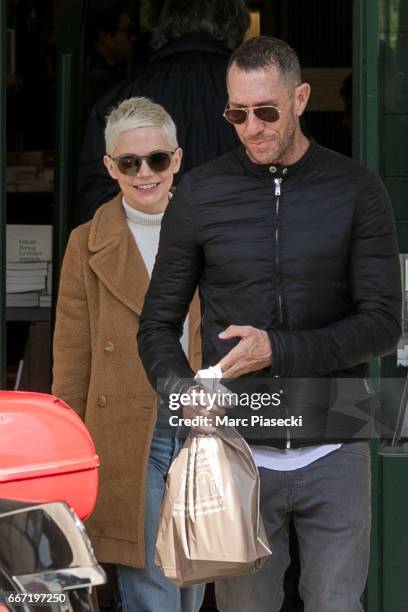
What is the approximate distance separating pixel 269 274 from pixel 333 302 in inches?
6.6

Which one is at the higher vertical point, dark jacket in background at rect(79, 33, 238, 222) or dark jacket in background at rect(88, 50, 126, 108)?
dark jacket in background at rect(88, 50, 126, 108)

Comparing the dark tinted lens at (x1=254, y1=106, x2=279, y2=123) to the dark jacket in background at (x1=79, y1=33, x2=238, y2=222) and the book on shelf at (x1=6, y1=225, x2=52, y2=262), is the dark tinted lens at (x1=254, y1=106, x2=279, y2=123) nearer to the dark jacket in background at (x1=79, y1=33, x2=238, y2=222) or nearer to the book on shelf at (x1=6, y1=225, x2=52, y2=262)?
the dark jacket in background at (x1=79, y1=33, x2=238, y2=222)

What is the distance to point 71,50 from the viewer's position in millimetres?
5715

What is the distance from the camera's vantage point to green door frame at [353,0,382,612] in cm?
464

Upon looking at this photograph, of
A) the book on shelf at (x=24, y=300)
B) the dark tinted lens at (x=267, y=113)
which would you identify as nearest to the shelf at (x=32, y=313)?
the book on shelf at (x=24, y=300)

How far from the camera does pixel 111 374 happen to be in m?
4.28

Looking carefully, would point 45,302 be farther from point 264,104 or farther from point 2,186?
point 264,104

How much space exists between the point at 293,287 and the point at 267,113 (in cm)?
41

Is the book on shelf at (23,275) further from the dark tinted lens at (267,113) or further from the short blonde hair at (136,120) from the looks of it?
the dark tinted lens at (267,113)

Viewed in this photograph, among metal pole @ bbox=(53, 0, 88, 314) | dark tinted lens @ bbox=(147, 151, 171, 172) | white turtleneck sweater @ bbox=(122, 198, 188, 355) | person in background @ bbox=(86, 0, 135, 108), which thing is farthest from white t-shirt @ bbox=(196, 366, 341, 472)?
person in background @ bbox=(86, 0, 135, 108)

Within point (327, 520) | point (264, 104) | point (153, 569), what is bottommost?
point (153, 569)

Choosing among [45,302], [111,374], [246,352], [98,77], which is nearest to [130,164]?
[111,374]

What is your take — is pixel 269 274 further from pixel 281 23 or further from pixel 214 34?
pixel 281 23

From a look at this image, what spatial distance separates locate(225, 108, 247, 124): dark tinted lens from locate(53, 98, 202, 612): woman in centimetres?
87
